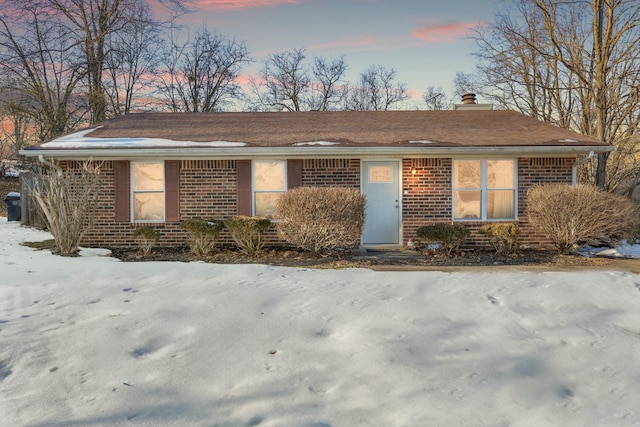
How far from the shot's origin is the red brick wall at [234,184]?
989cm

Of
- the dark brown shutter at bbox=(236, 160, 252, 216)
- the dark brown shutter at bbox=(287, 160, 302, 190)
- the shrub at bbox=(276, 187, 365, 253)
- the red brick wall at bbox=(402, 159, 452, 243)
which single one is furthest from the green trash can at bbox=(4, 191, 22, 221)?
the red brick wall at bbox=(402, 159, 452, 243)

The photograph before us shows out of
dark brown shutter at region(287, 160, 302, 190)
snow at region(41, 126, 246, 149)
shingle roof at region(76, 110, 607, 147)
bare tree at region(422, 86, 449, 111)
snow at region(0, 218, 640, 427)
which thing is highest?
bare tree at region(422, 86, 449, 111)

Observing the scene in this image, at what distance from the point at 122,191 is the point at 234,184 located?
2.59m

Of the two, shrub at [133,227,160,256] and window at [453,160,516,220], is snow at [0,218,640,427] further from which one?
window at [453,160,516,220]

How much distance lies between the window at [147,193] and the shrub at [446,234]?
19.8 feet

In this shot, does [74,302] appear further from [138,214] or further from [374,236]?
[374,236]

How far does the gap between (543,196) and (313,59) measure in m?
24.1

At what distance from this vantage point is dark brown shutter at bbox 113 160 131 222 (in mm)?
9875

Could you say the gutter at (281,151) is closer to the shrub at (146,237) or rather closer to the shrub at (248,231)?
the shrub at (248,231)

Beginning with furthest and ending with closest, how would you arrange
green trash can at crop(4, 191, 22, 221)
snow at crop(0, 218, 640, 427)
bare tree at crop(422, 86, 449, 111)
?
bare tree at crop(422, 86, 449, 111) → green trash can at crop(4, 191, 22, 221) → snow at crop(0, 218, 640, 427)

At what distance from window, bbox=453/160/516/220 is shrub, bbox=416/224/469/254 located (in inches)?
47.0

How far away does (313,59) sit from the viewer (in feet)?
98.0

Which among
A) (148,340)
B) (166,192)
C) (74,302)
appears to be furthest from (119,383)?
(166,192)

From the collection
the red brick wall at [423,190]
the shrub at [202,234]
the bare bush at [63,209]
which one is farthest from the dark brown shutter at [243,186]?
the red brick wall at [423,190]
